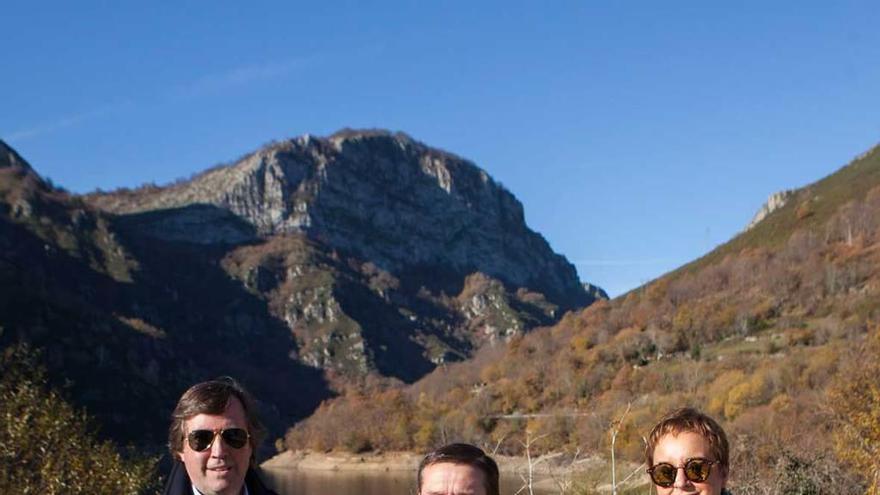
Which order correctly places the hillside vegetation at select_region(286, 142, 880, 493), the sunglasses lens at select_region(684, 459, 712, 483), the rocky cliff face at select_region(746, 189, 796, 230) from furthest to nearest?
the rocky cliff face at select_region(746, 189, 796, 230)
the hillside vegetation at select_region(286, 142, 880, 493)
the sunglasses lens at select_region(684, 459, 712, 483)

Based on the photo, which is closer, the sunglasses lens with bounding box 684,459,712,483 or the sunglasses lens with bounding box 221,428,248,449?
the sunglasses lens with bounding box 684,459,712,483

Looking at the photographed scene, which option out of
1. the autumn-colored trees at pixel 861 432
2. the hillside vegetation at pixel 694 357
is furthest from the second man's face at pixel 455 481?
the hillside vegetation at pixel 694 357

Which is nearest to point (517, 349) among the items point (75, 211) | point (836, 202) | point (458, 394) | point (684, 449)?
point (458, 394)

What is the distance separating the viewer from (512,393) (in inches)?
4336

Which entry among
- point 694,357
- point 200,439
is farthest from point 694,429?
point 694,357

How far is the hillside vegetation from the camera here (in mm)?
71312

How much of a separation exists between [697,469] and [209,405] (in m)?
1.79

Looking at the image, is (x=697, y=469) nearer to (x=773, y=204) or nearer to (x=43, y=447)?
(x=43, y=447)

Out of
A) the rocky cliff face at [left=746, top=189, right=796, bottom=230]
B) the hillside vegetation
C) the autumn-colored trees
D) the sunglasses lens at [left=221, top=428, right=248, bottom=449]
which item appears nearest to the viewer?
the sunglasses lens at [left=221, top=428, right=248, bottom=449]

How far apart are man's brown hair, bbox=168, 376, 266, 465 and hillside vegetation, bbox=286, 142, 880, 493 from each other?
42.8m

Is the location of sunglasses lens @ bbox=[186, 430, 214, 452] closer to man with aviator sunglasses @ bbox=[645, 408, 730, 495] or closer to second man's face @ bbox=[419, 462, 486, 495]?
second man's face @ bbox=[419, 462, 486, 495]

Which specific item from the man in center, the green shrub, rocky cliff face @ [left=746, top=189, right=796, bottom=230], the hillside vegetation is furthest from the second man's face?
rocky cliff face @ [left=746, top=189, right=796, bottom=230]

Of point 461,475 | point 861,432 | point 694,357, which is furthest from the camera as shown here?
point 694,357

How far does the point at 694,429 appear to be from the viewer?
135 inches
